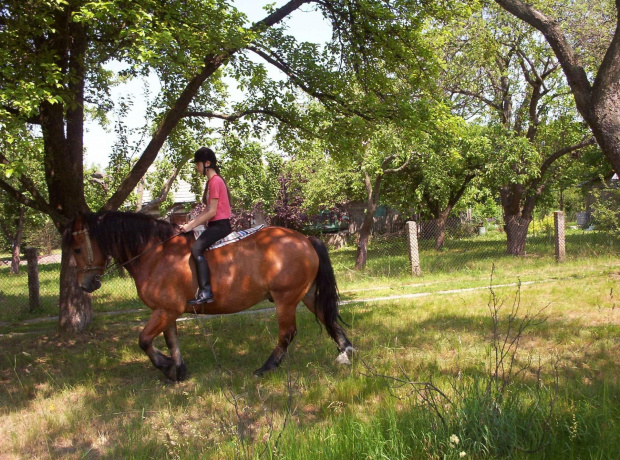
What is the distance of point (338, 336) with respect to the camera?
20.0 feet

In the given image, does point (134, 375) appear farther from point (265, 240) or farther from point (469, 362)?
point (469, 362)

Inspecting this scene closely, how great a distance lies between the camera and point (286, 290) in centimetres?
584

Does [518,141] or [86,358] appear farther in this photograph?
[518,141]

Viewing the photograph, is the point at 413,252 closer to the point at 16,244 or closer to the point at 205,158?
the point at 205,158

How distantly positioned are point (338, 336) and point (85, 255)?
3317mm

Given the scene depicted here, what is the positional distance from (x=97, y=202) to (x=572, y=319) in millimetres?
20566

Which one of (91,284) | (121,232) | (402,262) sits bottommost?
(402,262)

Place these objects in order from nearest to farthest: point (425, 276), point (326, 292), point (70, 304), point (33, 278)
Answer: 1. point (326, 292)
2. point (70, 304)
3. point (33, 278)
4. point (425, 276)

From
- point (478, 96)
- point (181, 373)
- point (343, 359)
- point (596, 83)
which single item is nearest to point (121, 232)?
point (181, 373)

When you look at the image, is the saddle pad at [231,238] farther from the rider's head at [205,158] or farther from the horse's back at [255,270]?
the rider's head at [205,158]

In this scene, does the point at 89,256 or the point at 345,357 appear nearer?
the point at 89,256

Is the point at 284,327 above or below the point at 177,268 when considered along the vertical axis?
below

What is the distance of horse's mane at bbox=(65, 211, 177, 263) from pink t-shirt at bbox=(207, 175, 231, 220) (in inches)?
32.8

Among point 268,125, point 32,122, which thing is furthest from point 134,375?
point 268,125
